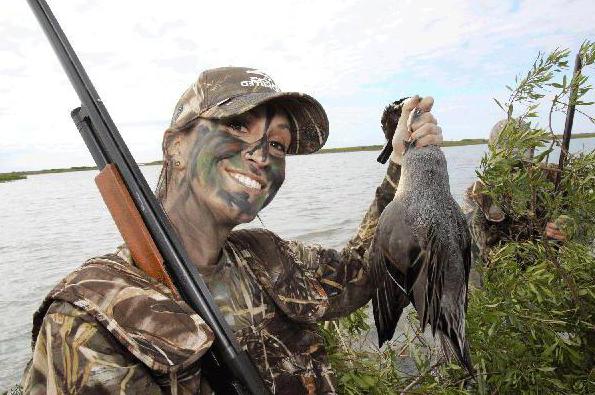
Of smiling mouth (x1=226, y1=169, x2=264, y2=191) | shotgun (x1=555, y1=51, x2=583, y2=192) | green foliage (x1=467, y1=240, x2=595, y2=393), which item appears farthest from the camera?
green foliage (x1=467, y1=240, x2=595, y2=393)

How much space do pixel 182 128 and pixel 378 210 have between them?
51.6 inches

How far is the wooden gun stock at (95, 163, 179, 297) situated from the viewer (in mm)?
1797

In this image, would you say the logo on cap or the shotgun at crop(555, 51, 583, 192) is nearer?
the logo on cap

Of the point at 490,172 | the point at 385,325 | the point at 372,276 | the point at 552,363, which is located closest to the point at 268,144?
the point at 372,276

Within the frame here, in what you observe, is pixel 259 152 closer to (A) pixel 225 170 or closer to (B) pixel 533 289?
(A) pixel 225 170

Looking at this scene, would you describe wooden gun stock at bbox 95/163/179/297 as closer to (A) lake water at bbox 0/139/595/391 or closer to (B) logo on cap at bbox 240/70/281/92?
(B) logo on cap at bbox 240/70/281/92

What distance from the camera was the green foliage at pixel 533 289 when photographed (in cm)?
304

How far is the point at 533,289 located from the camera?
11.0ft

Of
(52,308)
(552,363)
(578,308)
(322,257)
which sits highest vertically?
(52,308)

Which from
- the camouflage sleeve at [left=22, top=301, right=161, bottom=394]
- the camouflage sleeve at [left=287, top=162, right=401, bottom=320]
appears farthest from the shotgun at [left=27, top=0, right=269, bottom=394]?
the camouflage sleeve at [left=287, top=162, right=401, bottom=320]

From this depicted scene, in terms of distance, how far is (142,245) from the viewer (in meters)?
1.81

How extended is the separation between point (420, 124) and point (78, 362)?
1.94 m

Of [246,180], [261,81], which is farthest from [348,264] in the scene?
[261,81]

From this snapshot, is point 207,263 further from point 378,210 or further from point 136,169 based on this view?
point 378,210
